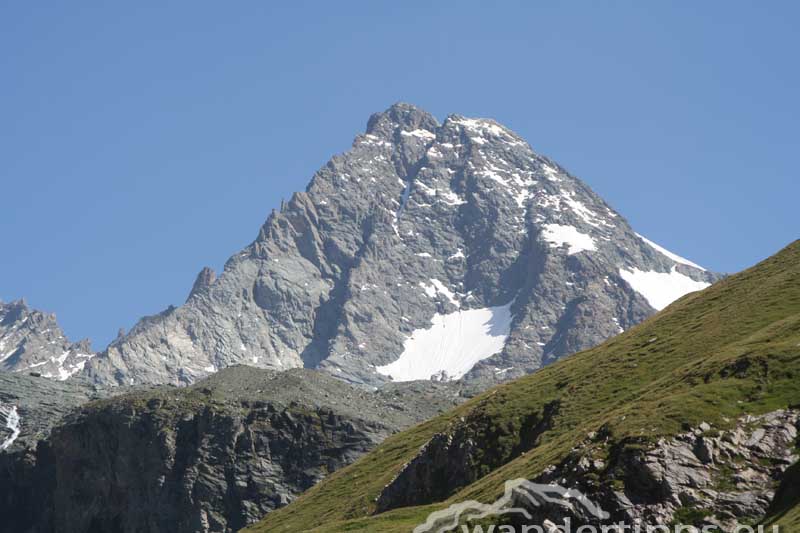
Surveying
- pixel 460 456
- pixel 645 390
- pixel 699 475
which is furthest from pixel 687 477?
pixel 460 456

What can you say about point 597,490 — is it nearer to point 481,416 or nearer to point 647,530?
point 647,530

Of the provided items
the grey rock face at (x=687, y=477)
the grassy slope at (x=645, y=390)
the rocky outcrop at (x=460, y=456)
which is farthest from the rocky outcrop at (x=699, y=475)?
the rocky outcrop at (x=460, y=456)

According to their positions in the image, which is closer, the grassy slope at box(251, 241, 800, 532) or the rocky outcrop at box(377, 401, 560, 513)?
the grassy slope at box(251, 241, 800, 532)

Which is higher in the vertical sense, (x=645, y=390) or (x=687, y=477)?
(x=645, y=390)

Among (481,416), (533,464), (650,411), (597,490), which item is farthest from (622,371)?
(597,490)

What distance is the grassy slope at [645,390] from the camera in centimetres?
7544

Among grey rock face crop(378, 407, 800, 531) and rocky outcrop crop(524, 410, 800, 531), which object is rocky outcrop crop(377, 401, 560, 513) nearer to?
grey rock face crop(378, 407, 800, 531)

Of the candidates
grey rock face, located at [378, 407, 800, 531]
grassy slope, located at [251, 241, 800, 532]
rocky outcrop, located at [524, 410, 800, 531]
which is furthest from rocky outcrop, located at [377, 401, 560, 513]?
rocky outcrop, located at [524, 410, 800, 531]

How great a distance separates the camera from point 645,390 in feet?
311

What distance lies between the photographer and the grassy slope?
75.4 metres

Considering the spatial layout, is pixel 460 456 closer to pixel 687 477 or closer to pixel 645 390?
pixel 645 390

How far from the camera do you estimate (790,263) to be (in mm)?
120312

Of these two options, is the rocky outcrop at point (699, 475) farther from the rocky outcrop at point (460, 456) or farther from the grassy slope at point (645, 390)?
the rocky outcrop at point (460, 456)

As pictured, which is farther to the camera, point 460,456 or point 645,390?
point 460,456
